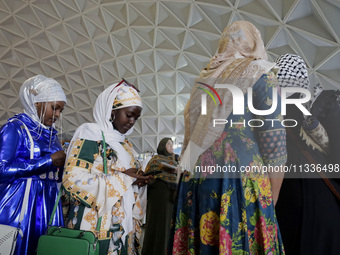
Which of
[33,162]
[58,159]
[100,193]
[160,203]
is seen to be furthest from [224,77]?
[160,203]

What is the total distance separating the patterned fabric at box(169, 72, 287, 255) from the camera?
159 centimetres

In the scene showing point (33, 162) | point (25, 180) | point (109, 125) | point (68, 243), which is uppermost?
point (109, 125)

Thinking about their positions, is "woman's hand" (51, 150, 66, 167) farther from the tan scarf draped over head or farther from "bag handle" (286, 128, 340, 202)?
"bag handle" (286, 128, 340, 202)

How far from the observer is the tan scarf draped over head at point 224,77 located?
180 cm

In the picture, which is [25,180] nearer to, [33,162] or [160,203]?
[33,162]

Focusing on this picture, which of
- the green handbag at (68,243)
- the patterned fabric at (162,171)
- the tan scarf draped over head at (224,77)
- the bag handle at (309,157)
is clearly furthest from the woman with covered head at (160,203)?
the bag handle at (309,157)

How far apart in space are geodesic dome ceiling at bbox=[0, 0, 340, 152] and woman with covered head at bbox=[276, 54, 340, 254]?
26.7 feet

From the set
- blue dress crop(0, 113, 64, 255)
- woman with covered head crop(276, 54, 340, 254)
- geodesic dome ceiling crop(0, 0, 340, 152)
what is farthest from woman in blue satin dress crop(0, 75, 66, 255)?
geodesic dome ceiling crop(0, 0, 340, 152)

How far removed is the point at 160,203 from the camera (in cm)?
451

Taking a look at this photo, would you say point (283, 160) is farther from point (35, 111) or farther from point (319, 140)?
point (35, 111)

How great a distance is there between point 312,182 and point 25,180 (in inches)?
108

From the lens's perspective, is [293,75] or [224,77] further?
[293,75]

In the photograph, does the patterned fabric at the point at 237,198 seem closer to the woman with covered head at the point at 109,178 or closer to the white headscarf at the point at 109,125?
the woman with covered head at the point at 109,178

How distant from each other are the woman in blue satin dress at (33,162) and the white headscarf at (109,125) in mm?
512
